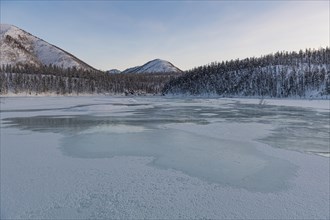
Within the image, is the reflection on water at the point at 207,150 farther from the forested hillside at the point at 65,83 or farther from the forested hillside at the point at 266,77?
the forested hillside at the point at 65,83

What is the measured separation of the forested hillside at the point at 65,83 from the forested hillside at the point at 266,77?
20426 mm

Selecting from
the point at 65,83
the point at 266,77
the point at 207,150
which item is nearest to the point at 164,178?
the point at 207,150

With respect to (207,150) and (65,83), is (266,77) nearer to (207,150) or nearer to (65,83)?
(65,83)

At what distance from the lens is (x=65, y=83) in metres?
133

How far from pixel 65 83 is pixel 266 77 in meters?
79.0

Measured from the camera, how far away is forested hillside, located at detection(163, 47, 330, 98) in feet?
329

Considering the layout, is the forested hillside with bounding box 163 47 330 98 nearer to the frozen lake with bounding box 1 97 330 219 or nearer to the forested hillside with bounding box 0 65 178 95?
the forested hillside with bounding box 0 65 178 95

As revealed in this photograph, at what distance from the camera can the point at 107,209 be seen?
6379 mm

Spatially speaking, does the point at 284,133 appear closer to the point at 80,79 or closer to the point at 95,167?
the point at 95,167

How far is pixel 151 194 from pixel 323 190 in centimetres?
408

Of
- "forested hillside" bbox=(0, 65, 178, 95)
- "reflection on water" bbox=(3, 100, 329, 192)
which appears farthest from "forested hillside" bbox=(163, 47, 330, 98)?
"reflection on water" bbox=(3, 100, 329, 192)

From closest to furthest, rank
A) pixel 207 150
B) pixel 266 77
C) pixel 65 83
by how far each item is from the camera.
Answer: pixel 207 150, pixel 266 77, pixel 65 83

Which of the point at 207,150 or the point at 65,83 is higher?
the point at 65,83

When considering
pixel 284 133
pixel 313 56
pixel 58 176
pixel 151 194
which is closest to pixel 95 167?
pixel 58 176
